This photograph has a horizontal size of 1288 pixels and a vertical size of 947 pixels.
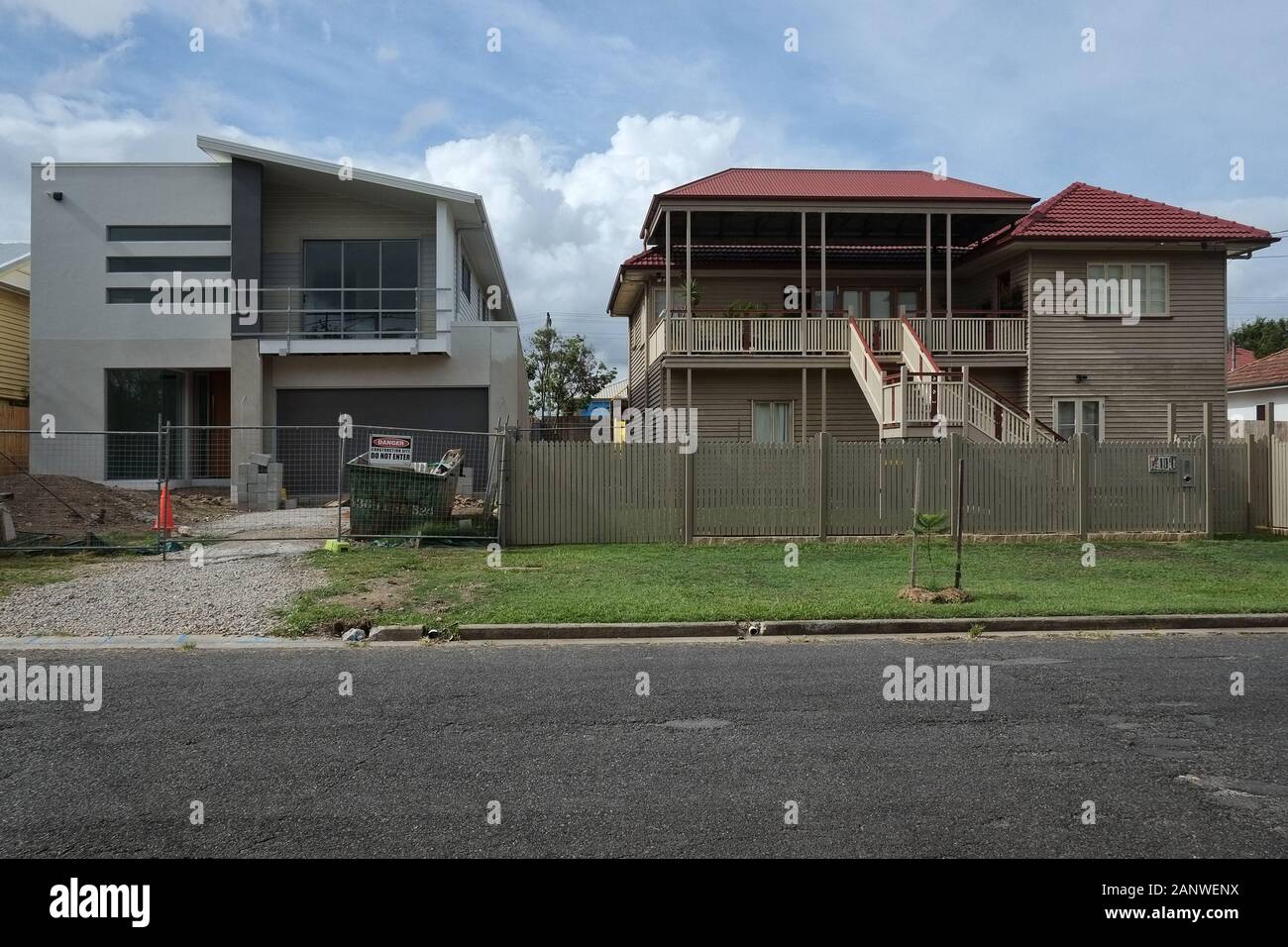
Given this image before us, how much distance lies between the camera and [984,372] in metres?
25.5

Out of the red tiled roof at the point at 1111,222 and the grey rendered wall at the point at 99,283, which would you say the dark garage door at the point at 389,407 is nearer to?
the grey rendered wall at the point at 99,283

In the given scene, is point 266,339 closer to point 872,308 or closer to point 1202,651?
point 872,308

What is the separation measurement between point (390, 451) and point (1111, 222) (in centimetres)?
1927

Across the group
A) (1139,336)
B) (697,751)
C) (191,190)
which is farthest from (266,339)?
(1139,336)

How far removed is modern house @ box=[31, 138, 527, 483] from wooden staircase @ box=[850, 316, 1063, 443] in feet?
27.8

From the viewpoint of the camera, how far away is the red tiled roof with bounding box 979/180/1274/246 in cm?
2442

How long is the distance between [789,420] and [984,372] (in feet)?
16.7

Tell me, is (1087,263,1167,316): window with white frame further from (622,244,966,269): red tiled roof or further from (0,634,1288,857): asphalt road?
(0,634,1288,857): asphalt road

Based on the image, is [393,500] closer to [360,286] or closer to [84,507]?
[84,507]

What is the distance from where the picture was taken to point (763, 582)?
501 inches

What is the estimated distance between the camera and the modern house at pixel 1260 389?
36.6 meters

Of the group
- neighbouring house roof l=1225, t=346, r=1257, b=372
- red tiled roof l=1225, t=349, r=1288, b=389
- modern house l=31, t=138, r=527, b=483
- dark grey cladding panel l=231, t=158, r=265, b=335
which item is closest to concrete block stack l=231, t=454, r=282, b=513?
modern house l=31, t=138, r=527, b=483

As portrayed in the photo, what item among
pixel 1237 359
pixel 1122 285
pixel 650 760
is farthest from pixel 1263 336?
pixel 650 760
